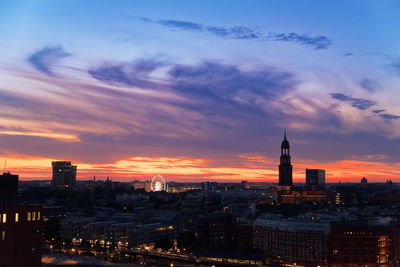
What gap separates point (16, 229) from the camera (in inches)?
1331

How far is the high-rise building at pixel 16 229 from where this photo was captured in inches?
1302

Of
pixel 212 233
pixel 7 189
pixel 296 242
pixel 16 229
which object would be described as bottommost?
pixel 212 233

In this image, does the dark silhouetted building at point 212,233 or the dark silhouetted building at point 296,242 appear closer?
the dark silhouetted building at point 296,242

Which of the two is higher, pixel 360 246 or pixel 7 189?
pixel 7 189

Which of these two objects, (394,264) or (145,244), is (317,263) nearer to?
(394,264)

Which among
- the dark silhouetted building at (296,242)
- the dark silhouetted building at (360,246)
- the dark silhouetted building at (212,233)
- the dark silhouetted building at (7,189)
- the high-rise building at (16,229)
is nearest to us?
the high-rise building at (16,229)

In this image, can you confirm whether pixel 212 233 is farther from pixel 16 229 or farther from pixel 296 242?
pixel 16 229

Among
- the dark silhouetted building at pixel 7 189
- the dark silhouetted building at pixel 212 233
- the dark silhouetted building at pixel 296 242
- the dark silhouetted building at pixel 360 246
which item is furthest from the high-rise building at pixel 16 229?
the dark silhouetted building at pixel 212 233

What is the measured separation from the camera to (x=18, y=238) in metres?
34.0

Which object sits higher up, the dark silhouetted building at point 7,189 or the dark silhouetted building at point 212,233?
the dark silhouetted building at point 7,189

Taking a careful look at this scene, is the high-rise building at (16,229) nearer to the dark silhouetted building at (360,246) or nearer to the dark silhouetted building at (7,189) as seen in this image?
the dark silhouetted building at (7,189)

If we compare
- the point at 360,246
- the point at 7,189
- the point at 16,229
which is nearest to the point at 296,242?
the point at 360,246

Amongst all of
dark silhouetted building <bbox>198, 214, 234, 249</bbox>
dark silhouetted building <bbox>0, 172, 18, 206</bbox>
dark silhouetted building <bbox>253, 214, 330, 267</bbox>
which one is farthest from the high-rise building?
dark silhouetted building <bbox>198, 214, 234, 249</bbox>

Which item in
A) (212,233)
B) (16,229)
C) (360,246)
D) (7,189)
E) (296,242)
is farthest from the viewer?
(212,233)
